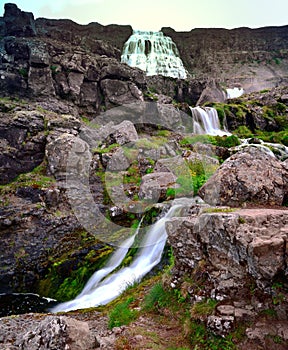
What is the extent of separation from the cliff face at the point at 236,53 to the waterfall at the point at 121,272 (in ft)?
166

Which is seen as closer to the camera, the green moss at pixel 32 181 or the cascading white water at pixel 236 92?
the green moss at pixel 32 181

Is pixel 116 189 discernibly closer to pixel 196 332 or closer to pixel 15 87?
pixel 196 332

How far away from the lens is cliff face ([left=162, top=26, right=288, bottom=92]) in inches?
2239

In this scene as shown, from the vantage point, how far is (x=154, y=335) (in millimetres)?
4555

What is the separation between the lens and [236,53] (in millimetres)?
61312

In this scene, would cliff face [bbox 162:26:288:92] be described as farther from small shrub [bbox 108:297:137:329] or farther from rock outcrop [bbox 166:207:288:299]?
small shrub [bbox 108:297:137:329]

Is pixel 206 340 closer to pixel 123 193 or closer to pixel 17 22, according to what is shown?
pixel 123 193

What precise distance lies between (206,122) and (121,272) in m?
19.1

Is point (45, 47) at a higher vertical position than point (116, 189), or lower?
higher

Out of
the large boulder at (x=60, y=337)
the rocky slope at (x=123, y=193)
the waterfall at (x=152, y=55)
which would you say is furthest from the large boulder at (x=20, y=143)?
the waterfall at (x=152, y=55)

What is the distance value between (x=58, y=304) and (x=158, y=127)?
53.2 ft

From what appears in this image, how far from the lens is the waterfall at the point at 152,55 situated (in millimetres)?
49656

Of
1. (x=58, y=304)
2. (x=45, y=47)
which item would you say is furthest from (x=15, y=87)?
(x=58, y=304)

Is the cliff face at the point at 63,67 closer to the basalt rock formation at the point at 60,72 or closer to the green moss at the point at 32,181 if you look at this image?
the basalt rock formation at the point at 60,72
